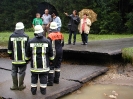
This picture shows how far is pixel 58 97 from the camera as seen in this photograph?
6.81 m

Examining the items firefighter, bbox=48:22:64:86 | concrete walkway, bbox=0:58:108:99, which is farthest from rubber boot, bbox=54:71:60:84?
concrete walkway, bbox=0:58:108:99

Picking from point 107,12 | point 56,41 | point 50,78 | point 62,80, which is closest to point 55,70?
point 50,78

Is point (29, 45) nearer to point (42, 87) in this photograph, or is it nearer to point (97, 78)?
point (42, 87)

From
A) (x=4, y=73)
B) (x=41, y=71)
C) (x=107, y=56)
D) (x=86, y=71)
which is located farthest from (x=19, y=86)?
(x=107, y=56)

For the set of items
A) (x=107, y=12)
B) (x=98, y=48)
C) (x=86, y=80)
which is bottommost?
(x=86, y=80)

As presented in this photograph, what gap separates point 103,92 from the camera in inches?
299

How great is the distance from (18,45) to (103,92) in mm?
3107

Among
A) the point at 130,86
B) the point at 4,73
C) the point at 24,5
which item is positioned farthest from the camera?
the point at 24,5

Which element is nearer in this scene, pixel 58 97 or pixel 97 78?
pixel 58 97

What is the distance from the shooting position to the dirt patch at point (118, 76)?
882 centimetres

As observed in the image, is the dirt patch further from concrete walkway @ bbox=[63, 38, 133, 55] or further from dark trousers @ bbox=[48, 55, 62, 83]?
dark trousers @ bbox=[48, 55, 62, 83]

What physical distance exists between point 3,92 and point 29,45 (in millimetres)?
1608

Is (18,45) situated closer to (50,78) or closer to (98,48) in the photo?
(50,78)

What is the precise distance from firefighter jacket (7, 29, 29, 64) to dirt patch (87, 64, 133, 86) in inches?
125
